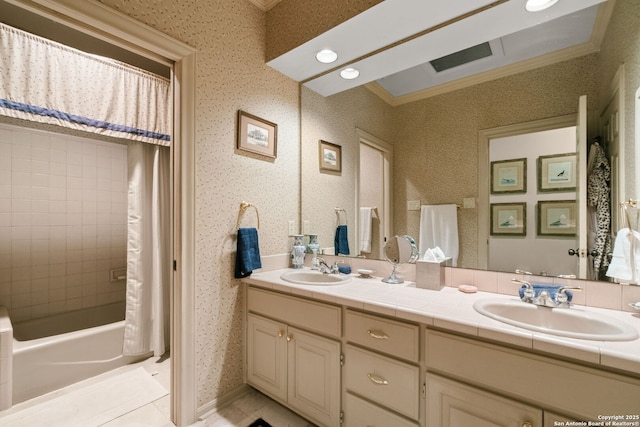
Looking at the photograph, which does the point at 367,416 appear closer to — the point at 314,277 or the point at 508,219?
the point at 314,277

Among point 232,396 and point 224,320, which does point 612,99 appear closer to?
point 224,320

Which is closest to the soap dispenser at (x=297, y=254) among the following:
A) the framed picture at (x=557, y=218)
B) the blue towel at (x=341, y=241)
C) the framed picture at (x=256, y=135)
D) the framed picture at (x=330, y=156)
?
the blue towel at (x=341, y=241)

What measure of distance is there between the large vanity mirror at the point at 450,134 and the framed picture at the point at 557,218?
62mm

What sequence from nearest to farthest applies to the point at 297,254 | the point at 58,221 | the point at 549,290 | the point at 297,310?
the point at 549,290 < the point at 297,310 < the point at 297,254 < the point at 58,221

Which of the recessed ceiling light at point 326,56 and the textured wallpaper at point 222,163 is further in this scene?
the recessed ceiling light at point 326,56

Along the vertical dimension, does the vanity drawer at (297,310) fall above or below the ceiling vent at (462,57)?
below

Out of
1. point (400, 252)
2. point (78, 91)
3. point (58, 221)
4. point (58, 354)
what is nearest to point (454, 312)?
point (400, 252)

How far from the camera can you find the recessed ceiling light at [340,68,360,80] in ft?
6.15

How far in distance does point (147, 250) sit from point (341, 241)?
1691 millimetres

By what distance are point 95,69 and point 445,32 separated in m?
2.40

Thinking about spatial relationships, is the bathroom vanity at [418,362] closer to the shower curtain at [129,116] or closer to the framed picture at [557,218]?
the framed picture at [557,218]

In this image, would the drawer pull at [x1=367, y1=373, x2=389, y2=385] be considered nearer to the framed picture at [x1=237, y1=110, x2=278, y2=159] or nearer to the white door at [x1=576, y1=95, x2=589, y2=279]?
the white door at [x1=576, y1=95, x2=589, y2=279]

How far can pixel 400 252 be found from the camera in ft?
5.29

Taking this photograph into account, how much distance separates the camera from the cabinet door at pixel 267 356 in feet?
5.07
